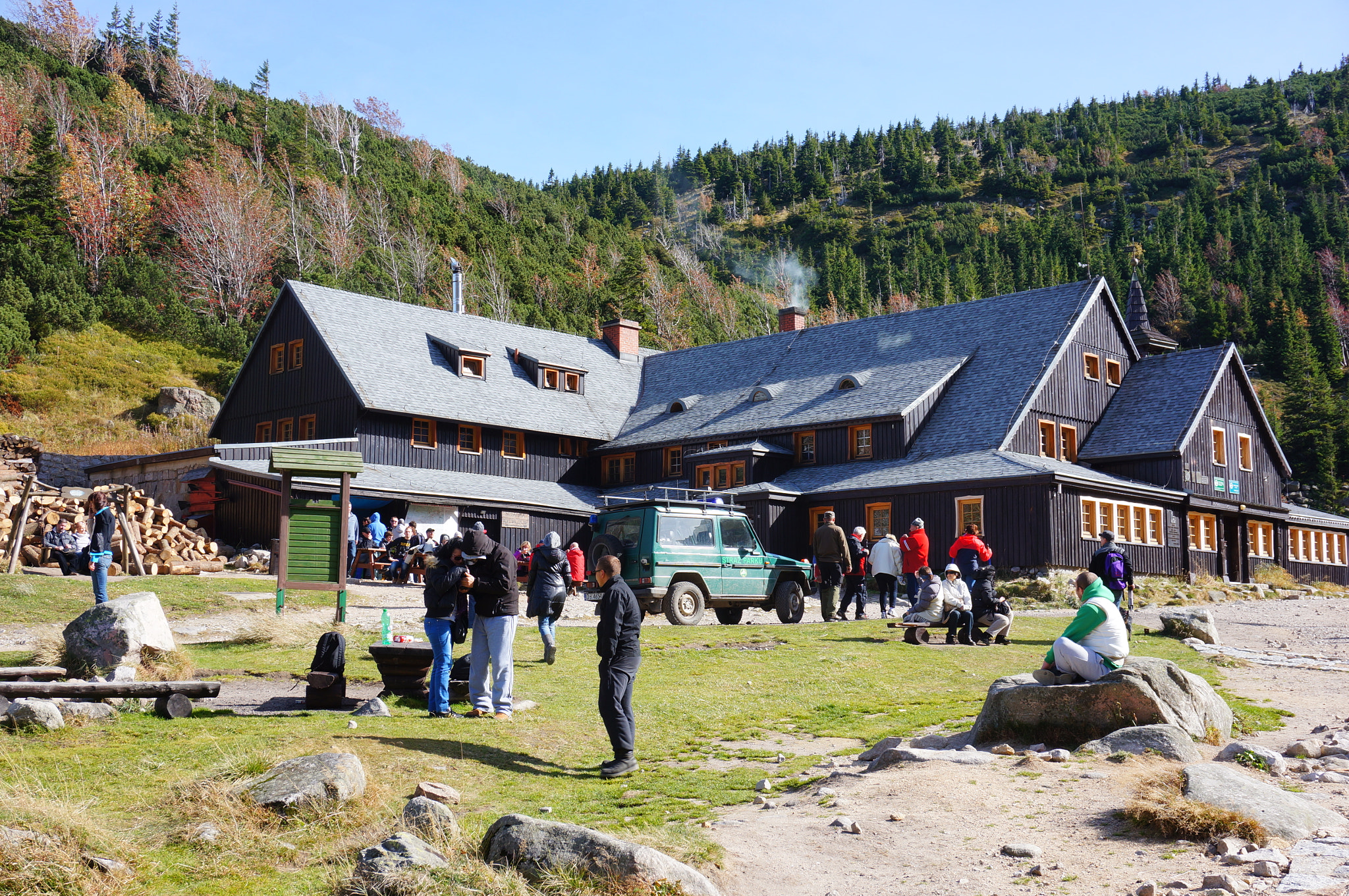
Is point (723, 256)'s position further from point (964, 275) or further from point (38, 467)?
point (38, 467)

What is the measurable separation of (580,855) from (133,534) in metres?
23.8

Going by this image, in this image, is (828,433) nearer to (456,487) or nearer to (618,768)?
(456,487)

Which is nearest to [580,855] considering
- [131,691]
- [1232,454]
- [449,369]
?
[131,691]

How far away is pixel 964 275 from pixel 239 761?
118m

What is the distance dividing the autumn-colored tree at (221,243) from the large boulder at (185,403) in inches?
463

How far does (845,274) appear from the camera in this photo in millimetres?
130250

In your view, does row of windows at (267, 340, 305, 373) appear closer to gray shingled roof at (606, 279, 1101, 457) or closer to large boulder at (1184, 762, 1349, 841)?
gray shingled roof at (606, 279, 1101, 457)

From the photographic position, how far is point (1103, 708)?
970 cm

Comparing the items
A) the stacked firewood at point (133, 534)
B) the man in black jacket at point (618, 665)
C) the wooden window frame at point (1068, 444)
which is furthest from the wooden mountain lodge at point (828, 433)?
the man in black jacket at point (618, 665)

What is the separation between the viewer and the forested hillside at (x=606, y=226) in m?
62.1

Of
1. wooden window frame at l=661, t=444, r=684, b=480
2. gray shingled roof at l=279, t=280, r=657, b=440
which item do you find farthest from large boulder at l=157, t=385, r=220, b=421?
wooden window frame at l=661, t=444, r=684, b=480

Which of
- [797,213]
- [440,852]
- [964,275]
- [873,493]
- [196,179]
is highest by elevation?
[797,213]

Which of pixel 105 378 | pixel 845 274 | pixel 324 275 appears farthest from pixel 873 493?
pixel 845 274

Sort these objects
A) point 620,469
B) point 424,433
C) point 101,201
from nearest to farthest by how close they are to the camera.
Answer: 1. point 424,433
2. point 620,469
3. point 101,201
